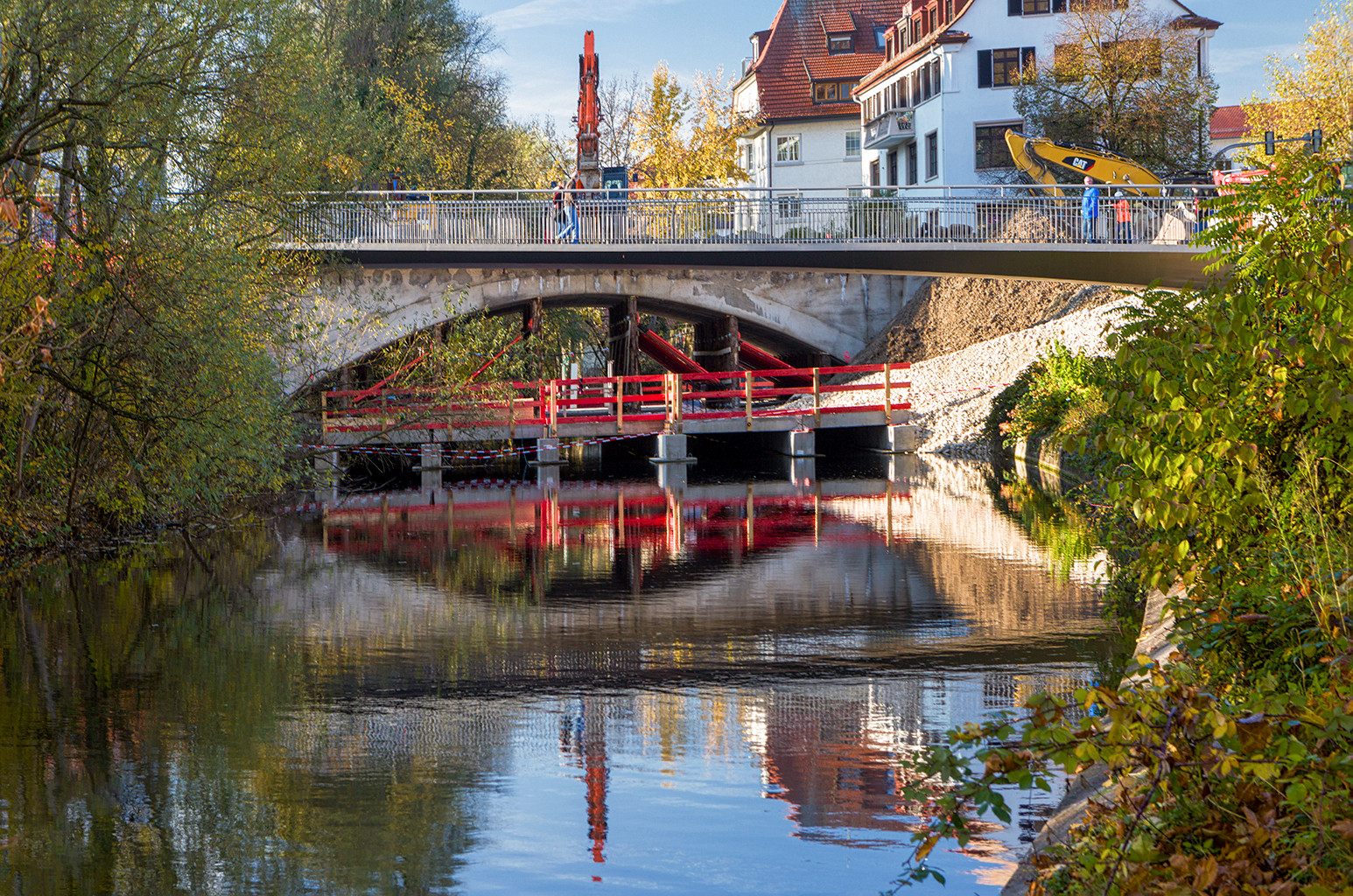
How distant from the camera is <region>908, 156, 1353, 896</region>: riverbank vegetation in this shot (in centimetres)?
410

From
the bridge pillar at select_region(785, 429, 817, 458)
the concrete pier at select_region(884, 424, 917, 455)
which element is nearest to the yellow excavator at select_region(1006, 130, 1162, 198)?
the concrete pier at select_region(884, 424, 917, 455)

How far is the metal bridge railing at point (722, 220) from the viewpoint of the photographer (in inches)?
1289

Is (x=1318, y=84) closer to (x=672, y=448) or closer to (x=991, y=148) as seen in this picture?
(x=991, y=148)

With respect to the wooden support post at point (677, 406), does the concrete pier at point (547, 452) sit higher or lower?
lower

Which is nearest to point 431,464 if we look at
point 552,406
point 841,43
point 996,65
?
point 552,406

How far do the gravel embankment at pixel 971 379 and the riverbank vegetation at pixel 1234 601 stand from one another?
2369cm

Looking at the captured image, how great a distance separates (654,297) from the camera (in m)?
37.6

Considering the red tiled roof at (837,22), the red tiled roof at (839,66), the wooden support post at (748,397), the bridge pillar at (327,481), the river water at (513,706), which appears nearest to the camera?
the river water at (513,706)

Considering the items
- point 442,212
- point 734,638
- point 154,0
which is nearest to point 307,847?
point 734,638

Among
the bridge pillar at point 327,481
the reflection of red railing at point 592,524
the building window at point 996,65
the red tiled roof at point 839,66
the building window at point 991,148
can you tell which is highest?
the red tiled roof at point 839,66

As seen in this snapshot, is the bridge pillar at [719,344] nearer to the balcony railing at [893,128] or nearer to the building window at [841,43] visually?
the balcony railing at [893,128]

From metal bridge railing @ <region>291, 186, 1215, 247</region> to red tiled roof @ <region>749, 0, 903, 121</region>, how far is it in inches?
1356

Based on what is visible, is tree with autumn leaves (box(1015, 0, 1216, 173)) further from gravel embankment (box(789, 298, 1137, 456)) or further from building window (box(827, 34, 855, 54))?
building window (box(827, 34, 855, 54))

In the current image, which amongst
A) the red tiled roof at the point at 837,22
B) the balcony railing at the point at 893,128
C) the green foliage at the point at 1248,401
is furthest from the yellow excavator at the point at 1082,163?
the red tiled roof at the point at 837,22
